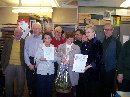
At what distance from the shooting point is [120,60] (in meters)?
4.60

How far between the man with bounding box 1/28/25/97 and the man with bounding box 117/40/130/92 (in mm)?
2114

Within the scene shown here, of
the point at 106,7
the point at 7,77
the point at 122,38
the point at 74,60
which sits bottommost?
the point at 7,77

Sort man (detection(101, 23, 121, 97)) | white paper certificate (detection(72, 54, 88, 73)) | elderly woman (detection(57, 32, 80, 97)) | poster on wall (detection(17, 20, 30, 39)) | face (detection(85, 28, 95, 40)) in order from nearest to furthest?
face (detection(85, 28, 95, 40)) → white paper certificate (detection(72, 54, 88, 73)) → elderly woman (detection(57, 32, 80, 97)) → man (detection(101, 23, 121, 97)) → poster on wall (detection(17, 20, 30, 39))

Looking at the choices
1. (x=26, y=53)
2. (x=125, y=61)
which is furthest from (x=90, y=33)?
(x=26, y=53)

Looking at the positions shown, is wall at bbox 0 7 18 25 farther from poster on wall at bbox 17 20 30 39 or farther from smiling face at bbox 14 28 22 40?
smiling face at bbox 14 28 22 40

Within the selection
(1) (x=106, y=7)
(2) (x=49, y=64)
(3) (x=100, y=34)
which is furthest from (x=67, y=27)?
(2) (x=49, y=64)

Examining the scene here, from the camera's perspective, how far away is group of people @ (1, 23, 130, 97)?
14.6 ft

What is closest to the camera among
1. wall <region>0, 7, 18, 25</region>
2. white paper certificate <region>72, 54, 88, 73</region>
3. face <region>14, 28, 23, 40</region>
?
white paper certificate <region>72, 54, 88, 73</region>

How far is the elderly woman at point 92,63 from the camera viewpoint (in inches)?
173

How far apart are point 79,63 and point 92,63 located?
248 millimetres

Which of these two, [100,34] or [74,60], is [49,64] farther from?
[100,34]

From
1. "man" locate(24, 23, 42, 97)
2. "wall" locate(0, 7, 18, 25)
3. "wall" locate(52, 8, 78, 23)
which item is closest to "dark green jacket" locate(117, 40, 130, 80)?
"man" locate(24, 23, 42, 97)

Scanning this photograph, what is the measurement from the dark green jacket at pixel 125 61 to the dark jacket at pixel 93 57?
42 centimetres

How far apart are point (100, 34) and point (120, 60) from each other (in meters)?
2.08
